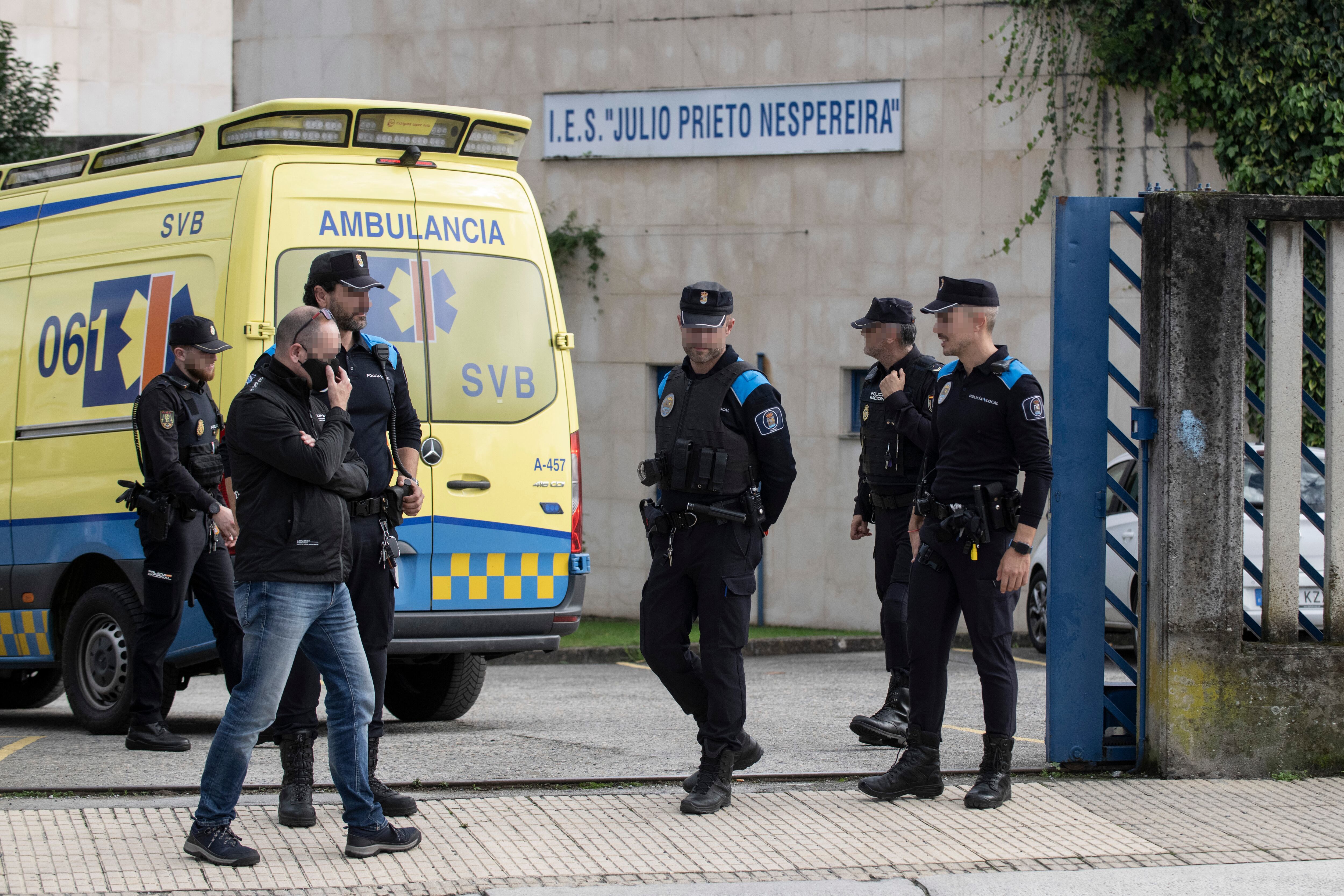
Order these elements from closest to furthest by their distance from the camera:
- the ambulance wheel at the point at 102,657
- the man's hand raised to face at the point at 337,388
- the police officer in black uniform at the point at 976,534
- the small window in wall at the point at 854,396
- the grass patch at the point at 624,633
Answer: the man's hand raised to face at the point at 337,388 < the police officer in black uniform at the point at 976,534 < the ambulance wheel at the point at 102,657 < the grass patch at the point at 624,633 < the small window in wall at the point at 854,396

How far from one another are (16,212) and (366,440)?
12.9 ft

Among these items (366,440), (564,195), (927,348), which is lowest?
(366,440)

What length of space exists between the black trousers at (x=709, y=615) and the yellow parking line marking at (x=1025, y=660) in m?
5.42

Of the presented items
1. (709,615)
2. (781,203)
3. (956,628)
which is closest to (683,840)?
(709,615)

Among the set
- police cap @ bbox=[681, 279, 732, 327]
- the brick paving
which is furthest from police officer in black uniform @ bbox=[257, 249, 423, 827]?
police cap @ bbox=[681, 279, 732, 327]

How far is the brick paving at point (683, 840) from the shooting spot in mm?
4852

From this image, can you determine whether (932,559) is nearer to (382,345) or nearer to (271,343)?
(382,345)

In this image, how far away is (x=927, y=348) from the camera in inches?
549

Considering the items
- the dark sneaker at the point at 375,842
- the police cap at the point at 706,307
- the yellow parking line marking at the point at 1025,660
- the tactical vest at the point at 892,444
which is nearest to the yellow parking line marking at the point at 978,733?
the tactical vest at the point at 892,444

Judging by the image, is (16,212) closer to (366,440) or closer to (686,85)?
(366,440)

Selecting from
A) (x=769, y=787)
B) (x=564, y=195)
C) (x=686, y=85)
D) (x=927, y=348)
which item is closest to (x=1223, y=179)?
(x=927, y=348)

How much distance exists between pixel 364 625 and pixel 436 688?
2663 millimetres

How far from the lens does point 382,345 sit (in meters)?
5.94

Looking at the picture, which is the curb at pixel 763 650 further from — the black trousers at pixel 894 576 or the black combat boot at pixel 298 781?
the black combat boot at pixel 298 781
